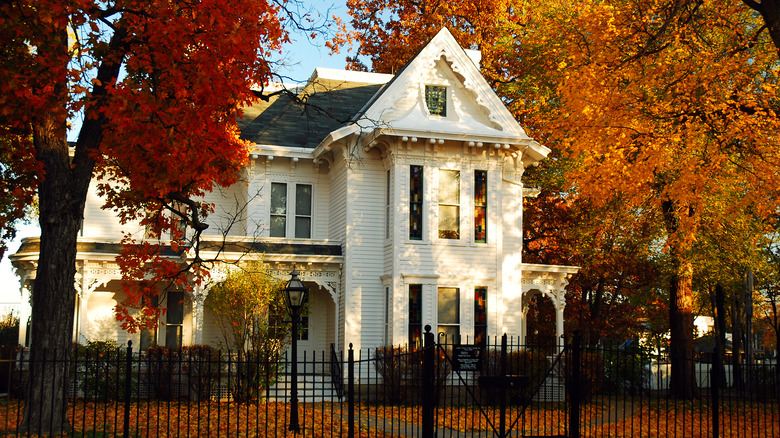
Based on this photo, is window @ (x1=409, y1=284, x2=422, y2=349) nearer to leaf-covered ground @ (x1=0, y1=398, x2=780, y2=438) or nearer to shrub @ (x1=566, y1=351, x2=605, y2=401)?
leaf-covered ground @ (x1=0, y1=398, x2=780, y2=438)

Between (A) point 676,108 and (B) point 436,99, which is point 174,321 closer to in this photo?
(B) point 436,99

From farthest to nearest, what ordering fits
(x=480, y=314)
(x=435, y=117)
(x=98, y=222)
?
(x=98, y=222), (x=435, y=117), (x=480, y=314)

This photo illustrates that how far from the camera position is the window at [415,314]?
2298 centimetres

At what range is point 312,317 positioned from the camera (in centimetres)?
2583

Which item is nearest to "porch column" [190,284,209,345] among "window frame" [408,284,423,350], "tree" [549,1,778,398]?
"window frame" [408,284,423,350]

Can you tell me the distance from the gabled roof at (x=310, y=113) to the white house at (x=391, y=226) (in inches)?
7.6

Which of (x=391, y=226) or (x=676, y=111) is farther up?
(x=676, y=111)

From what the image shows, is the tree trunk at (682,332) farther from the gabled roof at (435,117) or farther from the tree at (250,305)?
the tree at (250,305)

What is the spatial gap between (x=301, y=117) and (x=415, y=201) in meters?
5.44

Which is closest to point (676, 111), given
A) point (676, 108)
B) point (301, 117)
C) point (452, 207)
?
point (676, 108)

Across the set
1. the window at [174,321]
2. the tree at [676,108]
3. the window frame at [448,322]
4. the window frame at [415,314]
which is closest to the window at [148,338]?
the window at [174,321]

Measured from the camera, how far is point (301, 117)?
26172 millimetres

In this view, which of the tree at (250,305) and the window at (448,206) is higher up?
the window at (448,206)

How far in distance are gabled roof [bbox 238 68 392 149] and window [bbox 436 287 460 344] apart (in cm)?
623
